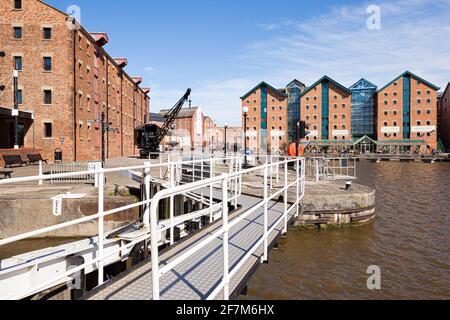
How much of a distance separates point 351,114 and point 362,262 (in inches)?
2909

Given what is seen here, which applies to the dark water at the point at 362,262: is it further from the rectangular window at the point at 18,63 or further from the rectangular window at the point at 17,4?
the rectangular window at the point at 17,4

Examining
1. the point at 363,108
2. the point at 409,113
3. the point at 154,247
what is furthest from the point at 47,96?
the point at 409,113

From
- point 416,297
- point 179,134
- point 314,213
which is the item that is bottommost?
point 416,297

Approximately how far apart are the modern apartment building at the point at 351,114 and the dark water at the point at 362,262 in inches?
2368

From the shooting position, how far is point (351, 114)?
77000 millimetres

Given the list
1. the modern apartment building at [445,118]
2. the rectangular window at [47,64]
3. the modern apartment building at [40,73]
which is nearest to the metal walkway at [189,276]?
the modern apartment building at [40,73]

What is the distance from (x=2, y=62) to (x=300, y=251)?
95.2 feet

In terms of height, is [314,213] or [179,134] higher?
[179,134]

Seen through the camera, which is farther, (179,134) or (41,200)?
(179,134)

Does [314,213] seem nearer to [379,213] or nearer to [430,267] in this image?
[430,267]
